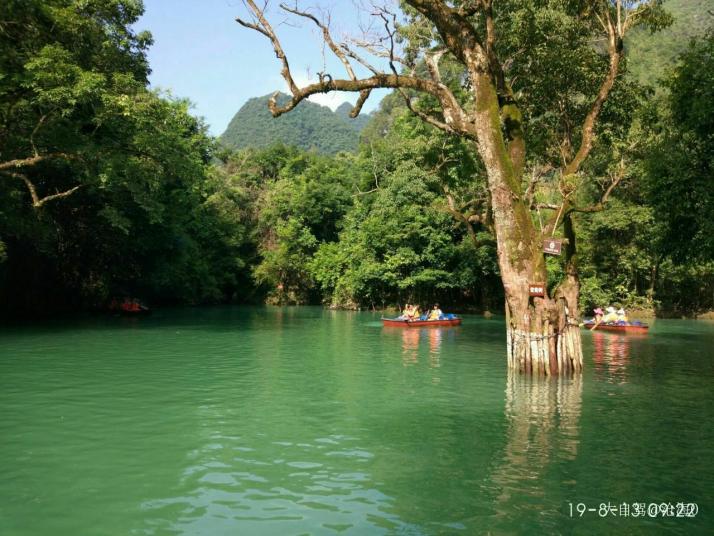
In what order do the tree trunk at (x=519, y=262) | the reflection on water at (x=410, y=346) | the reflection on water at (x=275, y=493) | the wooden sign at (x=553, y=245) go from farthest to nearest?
the reflection on water at (x=410, y=346) → the tree trunk at (x=519, y=262) → the wooden sign at (x=553, y=245) → the reflection on water at (x=275, y=493)

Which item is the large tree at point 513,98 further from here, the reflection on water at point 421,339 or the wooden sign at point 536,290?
the reflection on water at point 421,339

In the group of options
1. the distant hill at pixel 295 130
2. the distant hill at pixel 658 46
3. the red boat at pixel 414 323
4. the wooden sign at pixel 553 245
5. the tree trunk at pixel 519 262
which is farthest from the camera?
the distant hill at pixel 295 130

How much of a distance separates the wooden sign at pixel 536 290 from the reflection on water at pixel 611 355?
115 inches

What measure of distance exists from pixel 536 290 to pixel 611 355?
7.93 metres

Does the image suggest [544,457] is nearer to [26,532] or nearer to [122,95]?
[26,532]

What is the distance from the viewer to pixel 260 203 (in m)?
59.1

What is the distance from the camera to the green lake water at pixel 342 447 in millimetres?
5680

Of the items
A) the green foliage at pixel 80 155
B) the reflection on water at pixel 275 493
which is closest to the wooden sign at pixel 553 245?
the reflection on water at pixel 275 493

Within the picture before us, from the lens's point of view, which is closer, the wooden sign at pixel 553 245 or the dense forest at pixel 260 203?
the wooden sign at pixel 553 245

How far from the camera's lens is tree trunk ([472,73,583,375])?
1316cm

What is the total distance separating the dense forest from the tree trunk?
83.2 inches

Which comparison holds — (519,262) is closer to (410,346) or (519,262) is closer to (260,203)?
(410,346)

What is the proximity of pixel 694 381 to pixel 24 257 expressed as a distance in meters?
29.2

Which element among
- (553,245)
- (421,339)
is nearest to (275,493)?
(553,245)
